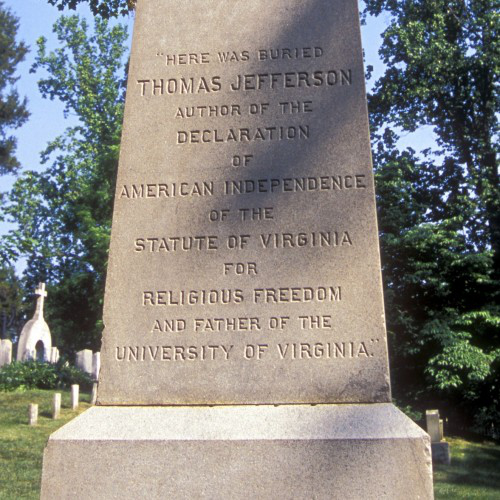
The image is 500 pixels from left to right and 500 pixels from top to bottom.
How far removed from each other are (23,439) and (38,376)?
10.4m

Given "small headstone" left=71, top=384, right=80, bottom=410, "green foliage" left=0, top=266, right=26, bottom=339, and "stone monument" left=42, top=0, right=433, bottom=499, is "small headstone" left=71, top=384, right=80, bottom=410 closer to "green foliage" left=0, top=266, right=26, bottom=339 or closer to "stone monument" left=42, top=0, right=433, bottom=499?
"stone monument" left=42, top=0, right=433, bottom=499

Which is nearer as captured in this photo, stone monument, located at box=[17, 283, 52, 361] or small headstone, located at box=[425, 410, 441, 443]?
small headstone, located at box=[425, 410, 441, 443]

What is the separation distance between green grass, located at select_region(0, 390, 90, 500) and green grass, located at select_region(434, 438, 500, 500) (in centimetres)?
591

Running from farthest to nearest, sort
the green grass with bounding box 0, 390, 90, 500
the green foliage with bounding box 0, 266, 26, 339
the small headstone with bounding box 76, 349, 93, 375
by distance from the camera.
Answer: the green foliage with bounding box 0, 266, 26, 339
the small headstone with bounding box 76, 349, 93, 375
the green grass with bounding box 0, 390, 90, 500

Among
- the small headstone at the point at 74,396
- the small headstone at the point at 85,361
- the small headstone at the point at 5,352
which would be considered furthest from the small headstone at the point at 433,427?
the small headstone at the point at 5,352

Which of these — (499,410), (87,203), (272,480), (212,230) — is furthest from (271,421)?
(87,203)

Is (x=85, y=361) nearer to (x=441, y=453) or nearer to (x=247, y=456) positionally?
(x=441, y=453)

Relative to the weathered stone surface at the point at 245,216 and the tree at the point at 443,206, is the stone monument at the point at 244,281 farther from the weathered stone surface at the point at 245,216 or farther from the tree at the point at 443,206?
the tree at the point at 443,206

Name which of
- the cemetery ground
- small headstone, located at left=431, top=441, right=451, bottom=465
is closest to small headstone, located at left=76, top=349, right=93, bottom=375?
the cemetery ground

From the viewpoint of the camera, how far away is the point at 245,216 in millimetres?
4047

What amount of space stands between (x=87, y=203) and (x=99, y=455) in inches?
1214

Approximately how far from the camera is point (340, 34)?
4332mm

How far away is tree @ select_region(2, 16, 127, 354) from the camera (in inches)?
1374

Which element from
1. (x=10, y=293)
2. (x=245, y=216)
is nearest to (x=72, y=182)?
(x=10, y=293)
